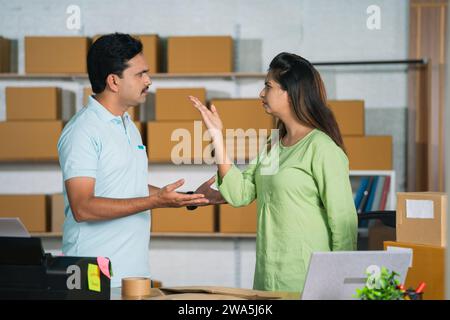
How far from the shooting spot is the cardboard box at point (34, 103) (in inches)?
195

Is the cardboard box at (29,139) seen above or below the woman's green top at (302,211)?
above

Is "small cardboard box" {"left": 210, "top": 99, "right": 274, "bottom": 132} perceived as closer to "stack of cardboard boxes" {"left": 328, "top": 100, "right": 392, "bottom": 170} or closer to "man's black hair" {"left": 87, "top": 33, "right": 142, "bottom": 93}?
"stack of cardboard boxes" {"left": 328, "top": 100, "right": 392, "bottom": 170}

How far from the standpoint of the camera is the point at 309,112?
2.69m

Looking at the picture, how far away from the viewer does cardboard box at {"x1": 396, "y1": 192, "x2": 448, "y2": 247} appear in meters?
2.37

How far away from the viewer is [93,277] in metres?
2.04

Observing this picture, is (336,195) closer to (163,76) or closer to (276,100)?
(276,100)

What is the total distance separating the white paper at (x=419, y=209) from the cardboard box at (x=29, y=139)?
2.98m

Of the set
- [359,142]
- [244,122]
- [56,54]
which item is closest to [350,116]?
[359,142]

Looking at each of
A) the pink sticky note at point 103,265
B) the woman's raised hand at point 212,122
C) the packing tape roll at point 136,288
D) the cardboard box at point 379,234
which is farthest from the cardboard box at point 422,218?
the cardboard box at point 379,234

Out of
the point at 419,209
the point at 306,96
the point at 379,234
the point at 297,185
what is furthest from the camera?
the point at 379,234

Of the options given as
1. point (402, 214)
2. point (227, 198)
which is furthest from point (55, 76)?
point (402, 214)

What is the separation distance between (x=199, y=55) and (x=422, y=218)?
276 cm

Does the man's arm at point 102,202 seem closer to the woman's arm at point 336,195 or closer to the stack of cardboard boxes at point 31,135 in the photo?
the woman's arm at point 336,195
